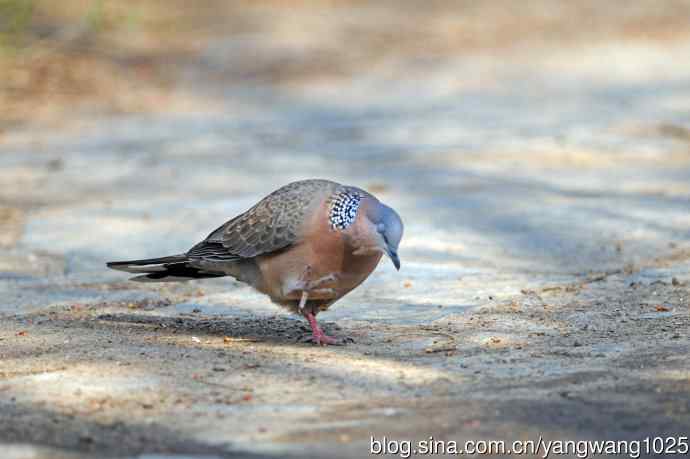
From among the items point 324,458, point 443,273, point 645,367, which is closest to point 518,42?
point 443,273

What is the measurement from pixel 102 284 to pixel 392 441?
4.01 m

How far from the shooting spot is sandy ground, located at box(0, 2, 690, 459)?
13.9 ft

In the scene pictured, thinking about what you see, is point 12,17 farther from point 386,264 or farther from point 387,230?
point 387,230

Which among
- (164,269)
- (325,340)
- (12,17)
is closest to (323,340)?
(325,340)

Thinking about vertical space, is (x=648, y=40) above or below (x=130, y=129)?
above

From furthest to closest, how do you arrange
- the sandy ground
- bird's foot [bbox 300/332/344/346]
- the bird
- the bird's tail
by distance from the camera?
the bird's tail < bird's foot [bbox 300/332/344/346] < the bird < the sandy ground

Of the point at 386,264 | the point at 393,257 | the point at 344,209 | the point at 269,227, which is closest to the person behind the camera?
the point at 393,257

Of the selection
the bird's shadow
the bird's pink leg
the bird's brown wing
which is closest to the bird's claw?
the bird's pink leg

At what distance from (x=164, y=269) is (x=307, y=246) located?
1.02 metres

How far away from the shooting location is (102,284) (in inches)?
298

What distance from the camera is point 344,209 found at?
517 cm

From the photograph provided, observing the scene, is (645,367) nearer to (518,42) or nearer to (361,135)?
(361,135)

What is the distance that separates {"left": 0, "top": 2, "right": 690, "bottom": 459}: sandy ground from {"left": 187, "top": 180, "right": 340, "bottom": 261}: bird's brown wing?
422 millimetres

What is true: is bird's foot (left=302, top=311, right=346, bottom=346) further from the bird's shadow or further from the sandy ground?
the bird's shadow
